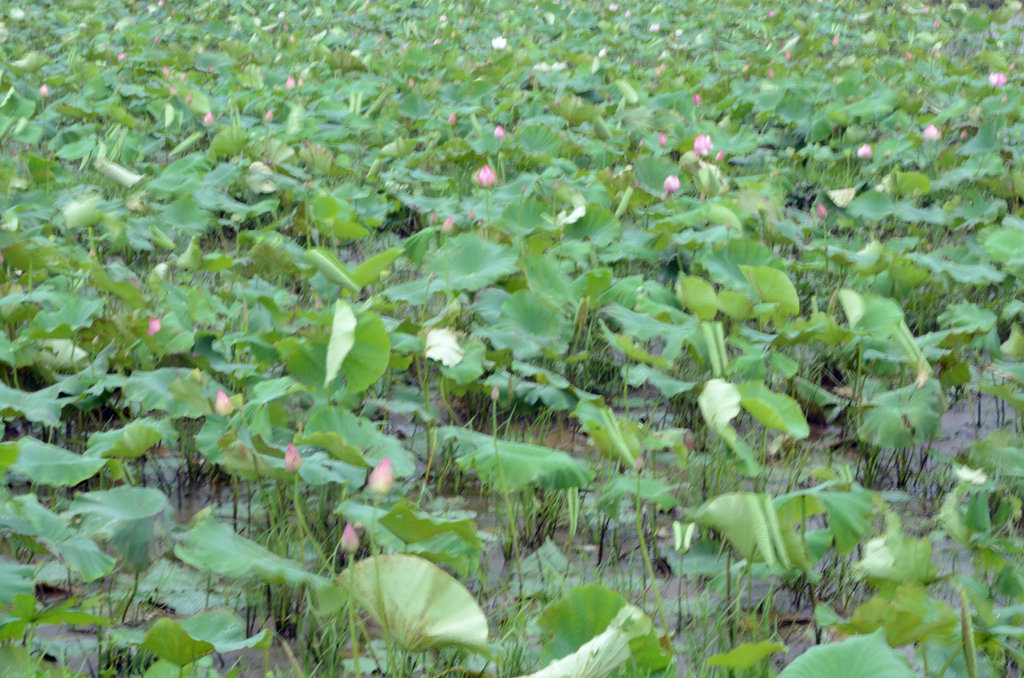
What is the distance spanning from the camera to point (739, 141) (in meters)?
3.95

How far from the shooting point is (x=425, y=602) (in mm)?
1214

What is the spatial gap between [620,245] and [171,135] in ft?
7.33

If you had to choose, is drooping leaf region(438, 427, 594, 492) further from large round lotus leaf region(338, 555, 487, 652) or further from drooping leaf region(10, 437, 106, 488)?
drooping leaf region(10, 437, 106, 488)

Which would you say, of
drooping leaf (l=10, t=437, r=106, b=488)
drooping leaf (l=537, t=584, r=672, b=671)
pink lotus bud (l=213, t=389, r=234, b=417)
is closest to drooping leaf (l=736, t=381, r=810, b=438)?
drooping leaf (l=537, t=584, r=672, b=671)

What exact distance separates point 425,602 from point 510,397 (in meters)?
0.86

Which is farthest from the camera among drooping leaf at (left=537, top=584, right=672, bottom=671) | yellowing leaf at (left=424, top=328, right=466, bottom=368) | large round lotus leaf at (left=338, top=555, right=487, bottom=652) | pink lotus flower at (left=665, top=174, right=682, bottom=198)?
pink lotus flower at (left=665, top=174, right=682, bottom=198)

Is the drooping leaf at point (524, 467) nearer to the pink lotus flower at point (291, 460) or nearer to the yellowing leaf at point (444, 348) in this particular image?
the pink lotus flower at point (291, 460)

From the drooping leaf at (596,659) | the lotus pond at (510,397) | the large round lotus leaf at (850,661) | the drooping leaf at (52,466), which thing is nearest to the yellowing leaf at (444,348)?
the lotus pond at (510,397)

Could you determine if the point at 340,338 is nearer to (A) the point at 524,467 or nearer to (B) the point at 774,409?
(A) the point at 524,467

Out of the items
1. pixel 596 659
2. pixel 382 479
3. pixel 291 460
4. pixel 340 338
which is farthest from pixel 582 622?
pixel 340 338

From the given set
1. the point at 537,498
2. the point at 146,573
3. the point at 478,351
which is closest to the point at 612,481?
the point at 537,498

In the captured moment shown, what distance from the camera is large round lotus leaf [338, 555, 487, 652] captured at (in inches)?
47.6

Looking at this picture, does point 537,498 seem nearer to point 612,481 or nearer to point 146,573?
point 612,481

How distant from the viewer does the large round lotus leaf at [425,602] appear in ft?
3.97
